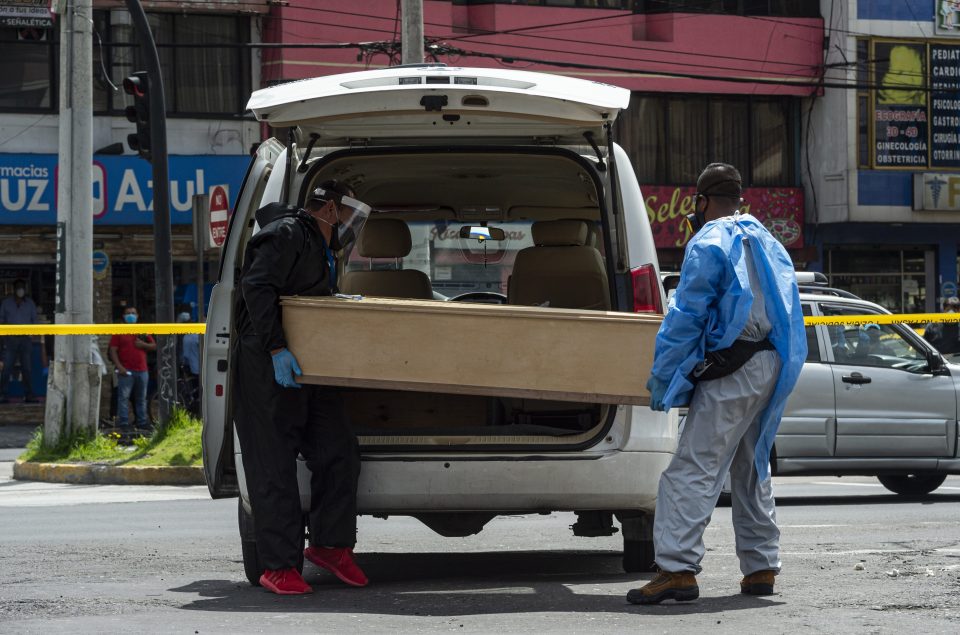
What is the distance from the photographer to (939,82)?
32.2 metres

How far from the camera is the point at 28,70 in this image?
25797 mm

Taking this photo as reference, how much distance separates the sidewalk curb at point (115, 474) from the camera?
1510 cm

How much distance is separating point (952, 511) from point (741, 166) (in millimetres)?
21963

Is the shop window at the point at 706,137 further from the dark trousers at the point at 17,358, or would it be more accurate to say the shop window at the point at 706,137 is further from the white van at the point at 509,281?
the white van at the point at 509,281

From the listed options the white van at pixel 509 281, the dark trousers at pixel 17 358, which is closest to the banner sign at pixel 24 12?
the dark trousers at pixel 17 358

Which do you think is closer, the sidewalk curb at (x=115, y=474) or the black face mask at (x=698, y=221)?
the black face mask at (x=698, y=221)

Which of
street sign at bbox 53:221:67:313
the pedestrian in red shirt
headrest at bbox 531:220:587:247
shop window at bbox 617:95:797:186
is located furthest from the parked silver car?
shop window at bbox 617:95:797:186

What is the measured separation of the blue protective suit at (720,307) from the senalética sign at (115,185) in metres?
19.2

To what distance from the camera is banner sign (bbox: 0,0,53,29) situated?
81.9 ft

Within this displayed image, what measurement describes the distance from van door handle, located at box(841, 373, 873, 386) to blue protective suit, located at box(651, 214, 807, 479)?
6.09 m

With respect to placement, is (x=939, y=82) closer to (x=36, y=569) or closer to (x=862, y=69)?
(x=862, y=69)

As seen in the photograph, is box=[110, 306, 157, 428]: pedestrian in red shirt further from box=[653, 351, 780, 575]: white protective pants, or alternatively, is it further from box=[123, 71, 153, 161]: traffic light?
box=[653, 351, 780, 575]: white protective pants

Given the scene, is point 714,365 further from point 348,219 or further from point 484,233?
point 484,233

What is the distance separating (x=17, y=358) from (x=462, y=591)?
61.8 feet
